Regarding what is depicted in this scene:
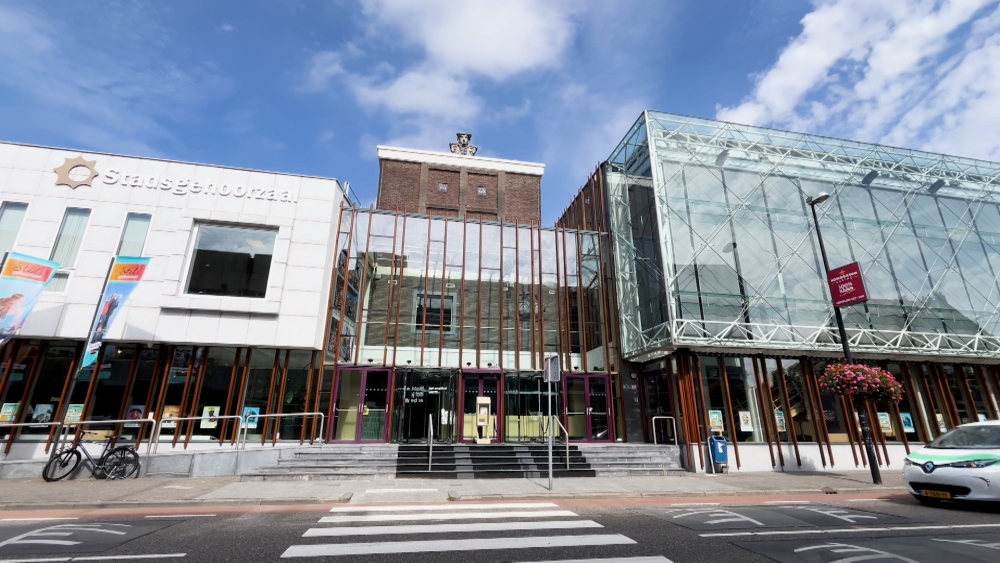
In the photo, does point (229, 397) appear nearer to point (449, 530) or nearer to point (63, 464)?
point (63, 464)

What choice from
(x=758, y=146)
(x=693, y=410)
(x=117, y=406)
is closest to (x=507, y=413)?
(x=693, y=410)

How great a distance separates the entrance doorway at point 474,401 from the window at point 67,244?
1285 cm

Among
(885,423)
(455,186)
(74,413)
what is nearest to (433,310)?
(74,413)

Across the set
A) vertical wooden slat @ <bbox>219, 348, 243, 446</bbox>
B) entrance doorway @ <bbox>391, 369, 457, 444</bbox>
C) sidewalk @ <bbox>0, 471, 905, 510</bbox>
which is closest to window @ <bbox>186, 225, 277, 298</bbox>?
vertical wooden slat @ <bbox>219, 348, 243, 446</bbox>

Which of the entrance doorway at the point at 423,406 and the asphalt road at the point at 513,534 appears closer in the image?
the asphalt road at the point at 513,534

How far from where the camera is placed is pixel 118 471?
37.3 ft

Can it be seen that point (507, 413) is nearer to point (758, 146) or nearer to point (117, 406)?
point (117, 406)

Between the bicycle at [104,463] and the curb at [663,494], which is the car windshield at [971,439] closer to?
the curb at [663,494]

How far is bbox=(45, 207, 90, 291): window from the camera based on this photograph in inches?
555

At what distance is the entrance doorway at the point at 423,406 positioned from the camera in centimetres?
1598

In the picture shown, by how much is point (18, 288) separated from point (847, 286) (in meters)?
22.3

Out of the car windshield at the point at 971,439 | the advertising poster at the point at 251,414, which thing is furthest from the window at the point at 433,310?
the car windshield at the point at 971,439

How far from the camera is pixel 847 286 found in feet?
42.2

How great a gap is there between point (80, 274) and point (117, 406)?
4.23 meters
